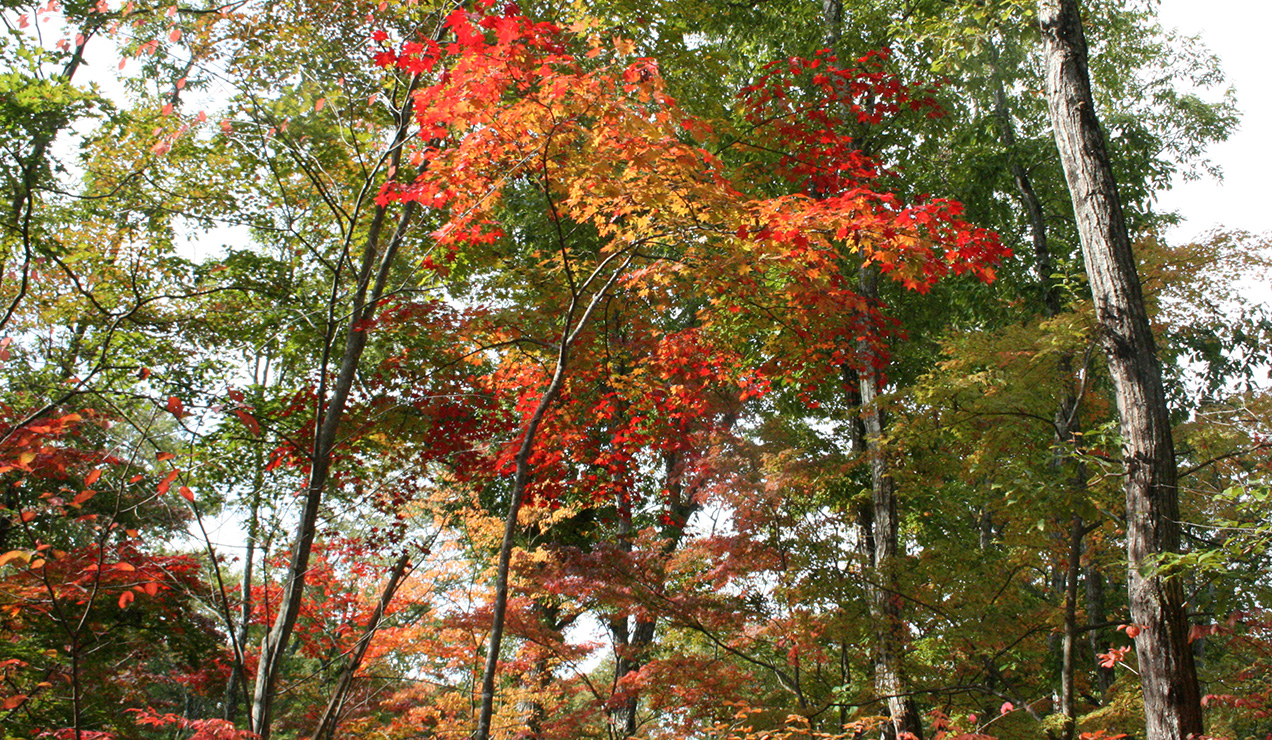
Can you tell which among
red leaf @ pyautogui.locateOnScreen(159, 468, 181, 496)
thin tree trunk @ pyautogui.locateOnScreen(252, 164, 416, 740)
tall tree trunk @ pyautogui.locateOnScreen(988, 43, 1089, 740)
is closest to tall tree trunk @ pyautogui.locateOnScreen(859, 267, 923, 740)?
tall tree trunk @ pyautogui.locateOnScreen(988, 43, 1089, 740)

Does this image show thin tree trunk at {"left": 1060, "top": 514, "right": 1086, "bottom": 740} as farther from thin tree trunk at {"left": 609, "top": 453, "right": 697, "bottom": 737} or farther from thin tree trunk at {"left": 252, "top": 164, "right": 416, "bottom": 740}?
thin tree trunk at {"left": 252, "top": 164, "right": 416, "bottom": 740}

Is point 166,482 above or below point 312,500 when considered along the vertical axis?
below

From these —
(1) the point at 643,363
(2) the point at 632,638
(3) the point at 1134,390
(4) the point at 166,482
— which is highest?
A: (1) the point at 643,363

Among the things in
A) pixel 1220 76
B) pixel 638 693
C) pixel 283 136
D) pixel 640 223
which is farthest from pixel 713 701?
pixel 1220 76

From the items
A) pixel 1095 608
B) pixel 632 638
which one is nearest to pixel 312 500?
pixel 632 638

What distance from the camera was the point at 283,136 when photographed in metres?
4.12

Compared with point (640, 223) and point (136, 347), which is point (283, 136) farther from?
point (136, 347)

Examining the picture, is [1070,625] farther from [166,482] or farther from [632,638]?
[632,638]

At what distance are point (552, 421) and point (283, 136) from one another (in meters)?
4.16

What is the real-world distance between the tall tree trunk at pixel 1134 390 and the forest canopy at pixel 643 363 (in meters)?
0.02

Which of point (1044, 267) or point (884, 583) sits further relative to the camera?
point (1044, 267)

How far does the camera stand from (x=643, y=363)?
8117 mm

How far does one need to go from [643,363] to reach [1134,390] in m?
4.86

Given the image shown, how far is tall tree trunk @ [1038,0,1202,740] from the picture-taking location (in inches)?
147
